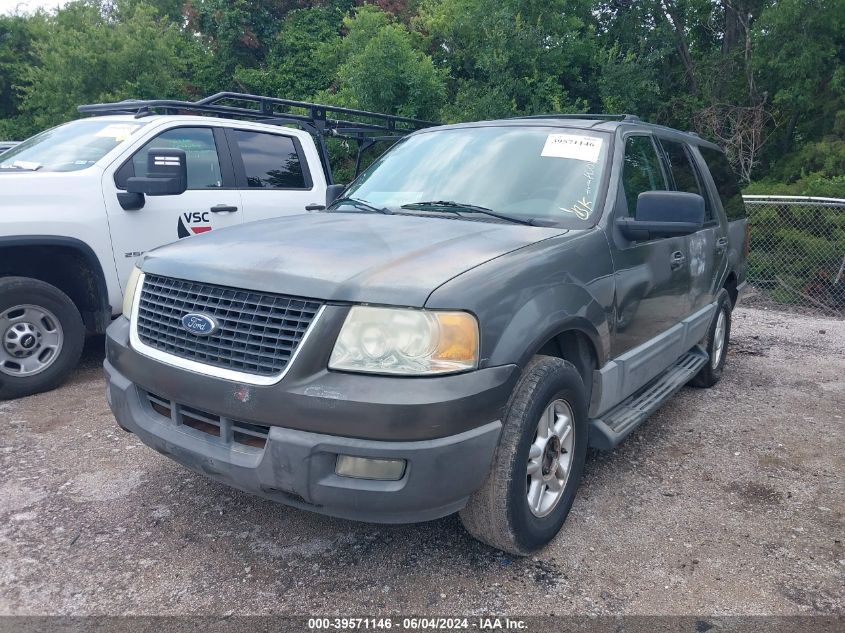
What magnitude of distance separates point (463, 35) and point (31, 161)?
13.7 metres

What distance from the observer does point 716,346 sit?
5.39 meters

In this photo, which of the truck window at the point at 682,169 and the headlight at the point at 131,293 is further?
the truck window at the point at 682,169

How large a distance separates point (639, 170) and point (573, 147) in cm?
48

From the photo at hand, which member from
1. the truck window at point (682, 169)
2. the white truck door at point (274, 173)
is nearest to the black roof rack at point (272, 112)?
the white truck door at point (274, 173)

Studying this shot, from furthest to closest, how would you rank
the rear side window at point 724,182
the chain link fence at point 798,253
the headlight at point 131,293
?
the chain link fence at point 798,253 → the rear side window at point 724,182 → the headlight at point 131,293

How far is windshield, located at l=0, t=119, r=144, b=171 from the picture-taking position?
16.6ft

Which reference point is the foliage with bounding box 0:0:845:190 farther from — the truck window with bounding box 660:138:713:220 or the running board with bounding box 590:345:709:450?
the running board with bounding box 590:345:709:450

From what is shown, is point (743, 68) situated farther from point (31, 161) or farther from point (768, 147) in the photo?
point (31, 161)

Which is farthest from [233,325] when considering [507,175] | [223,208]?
[223,208]

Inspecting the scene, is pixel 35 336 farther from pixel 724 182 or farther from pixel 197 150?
pixel 724 182

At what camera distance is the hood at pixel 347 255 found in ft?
8.02

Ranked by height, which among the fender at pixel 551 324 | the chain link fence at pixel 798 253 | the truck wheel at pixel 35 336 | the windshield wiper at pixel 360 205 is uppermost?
the windshield wiper at pixel 360 205

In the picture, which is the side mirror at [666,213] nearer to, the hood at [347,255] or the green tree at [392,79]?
the hood at [347,255]

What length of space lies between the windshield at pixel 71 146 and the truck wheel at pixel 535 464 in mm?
3924
